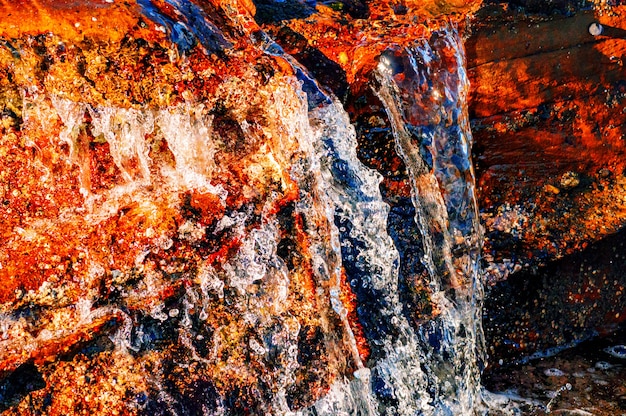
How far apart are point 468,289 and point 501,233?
381mm

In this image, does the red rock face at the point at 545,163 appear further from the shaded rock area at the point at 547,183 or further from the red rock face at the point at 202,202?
the red rock face at the point at 202,202

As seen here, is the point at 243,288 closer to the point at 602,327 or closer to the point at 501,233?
the point at 501,233

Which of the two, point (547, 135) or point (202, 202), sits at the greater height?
point (547, 135)

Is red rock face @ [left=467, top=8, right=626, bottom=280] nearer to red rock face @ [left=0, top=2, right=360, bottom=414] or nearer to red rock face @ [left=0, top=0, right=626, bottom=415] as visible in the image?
red rock face @ [left=0, top=0, right=626, bottom=415]

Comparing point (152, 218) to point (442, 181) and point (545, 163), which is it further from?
point (545, 163)

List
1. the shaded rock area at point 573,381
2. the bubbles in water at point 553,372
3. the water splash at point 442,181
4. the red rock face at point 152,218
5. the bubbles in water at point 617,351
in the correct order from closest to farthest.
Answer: the red rock face at point 152,218, the water splash at point 442,181, the shaded rock area at point 573,381, the bubbles in water at point 553,372, the bubbles in water at point 617,351

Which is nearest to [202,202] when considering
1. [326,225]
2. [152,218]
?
[152,218]

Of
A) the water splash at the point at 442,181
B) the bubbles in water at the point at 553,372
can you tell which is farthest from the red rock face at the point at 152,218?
the bubbles in water at the point at 553,372

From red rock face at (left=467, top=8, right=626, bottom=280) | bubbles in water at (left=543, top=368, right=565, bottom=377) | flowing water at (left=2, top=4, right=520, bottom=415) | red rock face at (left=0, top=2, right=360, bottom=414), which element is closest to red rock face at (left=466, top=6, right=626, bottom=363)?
red rock face at (left=467, top=8, right=626, bottom=280)

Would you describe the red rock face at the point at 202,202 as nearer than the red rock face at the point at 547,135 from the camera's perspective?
Yes

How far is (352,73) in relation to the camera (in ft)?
7.44

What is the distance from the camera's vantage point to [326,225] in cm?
209

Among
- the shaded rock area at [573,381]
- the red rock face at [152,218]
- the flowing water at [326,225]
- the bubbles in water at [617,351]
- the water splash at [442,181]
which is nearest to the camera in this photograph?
the red rock face at [152,218]

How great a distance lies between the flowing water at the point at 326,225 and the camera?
1.88 metres
